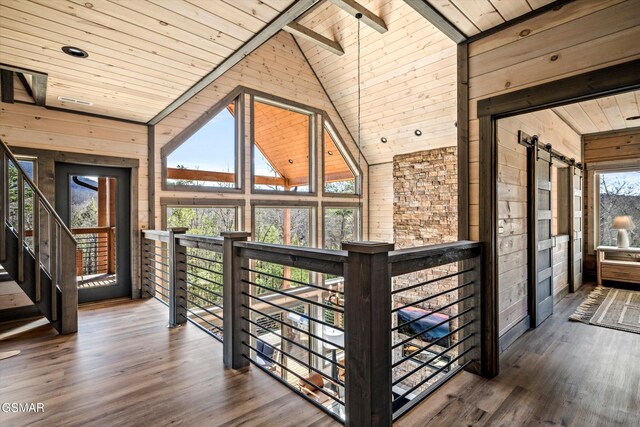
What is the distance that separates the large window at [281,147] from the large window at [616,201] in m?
5.45

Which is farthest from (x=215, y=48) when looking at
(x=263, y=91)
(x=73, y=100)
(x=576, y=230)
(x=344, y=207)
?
(x=576, y=230)

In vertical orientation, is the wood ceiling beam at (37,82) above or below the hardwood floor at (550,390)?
above

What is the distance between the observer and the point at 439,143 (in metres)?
5.85

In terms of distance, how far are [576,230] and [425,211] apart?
240 cm

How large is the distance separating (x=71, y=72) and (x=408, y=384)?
6214 mm

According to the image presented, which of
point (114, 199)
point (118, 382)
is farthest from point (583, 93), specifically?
point (114, 199)

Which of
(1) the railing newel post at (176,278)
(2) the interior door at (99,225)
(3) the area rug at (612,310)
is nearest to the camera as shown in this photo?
(1) the railing newel post at (176,278)

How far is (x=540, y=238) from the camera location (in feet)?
12.1

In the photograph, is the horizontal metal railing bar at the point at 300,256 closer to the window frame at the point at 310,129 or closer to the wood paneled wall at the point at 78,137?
the wood paneled wall at the point at 78,137

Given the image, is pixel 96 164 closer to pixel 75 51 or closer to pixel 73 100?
pixel 73 100

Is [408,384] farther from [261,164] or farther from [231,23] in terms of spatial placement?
[231,23]

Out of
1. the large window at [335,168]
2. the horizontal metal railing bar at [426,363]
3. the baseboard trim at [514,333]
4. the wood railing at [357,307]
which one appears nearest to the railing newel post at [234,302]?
the wood railing at [357,307]

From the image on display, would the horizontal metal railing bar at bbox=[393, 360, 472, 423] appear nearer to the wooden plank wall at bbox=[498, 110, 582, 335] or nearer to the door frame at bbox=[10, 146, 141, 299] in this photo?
the wooden plank wall at bbox=[498, 110, 582, 335]

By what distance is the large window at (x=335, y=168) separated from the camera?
A: 6.72m
